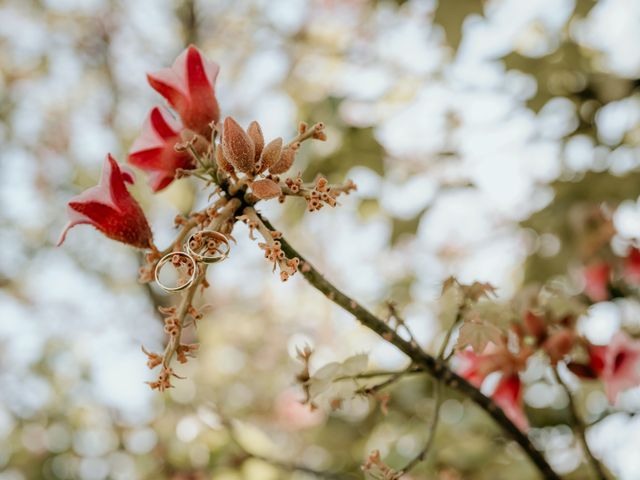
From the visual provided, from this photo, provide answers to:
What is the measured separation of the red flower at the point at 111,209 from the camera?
62 centimetres

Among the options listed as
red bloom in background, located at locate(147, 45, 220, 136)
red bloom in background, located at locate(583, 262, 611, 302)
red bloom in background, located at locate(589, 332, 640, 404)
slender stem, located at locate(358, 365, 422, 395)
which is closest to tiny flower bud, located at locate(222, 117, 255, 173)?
red bloom in background, located at locate(147, 45, 220, 136)

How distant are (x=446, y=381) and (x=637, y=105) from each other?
1063 mm

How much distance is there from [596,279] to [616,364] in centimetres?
53

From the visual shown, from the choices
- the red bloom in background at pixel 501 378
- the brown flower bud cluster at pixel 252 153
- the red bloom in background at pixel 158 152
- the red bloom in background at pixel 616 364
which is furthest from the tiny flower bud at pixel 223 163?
the red bloom in background at pixel 616 364

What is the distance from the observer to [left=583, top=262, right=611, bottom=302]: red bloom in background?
1.32 m

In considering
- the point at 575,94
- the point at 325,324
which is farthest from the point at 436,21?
the point at 325,324

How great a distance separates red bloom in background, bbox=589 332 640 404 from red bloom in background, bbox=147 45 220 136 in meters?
0.53

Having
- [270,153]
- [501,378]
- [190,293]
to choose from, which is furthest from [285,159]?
[501,378]

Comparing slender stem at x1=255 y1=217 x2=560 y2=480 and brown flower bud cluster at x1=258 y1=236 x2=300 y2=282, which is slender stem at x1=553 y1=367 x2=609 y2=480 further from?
brown flower bud cluster at x1=258 y1=236 x2=300 y2=282

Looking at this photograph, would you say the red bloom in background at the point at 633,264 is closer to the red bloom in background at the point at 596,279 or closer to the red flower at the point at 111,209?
the red bloom in background at the point at 596,279

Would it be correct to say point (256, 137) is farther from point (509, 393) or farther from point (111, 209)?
point (509, 393)

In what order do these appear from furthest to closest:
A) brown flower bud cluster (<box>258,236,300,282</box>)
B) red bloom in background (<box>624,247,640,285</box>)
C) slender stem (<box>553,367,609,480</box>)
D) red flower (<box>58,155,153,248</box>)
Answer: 1. red bloom in background (<box>624,247,640,285</box>)
2. slender stem (<box>553,367,609,480</box>)
3. red flower (<box>58,155,153,248</box>)
4. brown flower bud cluster (<box>258,236,300,282</box>)

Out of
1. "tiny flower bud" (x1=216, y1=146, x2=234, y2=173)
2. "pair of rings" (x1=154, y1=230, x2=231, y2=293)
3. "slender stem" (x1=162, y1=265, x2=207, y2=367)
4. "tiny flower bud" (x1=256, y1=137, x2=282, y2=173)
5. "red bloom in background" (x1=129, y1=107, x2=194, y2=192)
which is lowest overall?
"slender stem" (x1=162, y1=265, x2=207, y2=367)

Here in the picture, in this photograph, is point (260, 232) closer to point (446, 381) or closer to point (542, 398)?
point (446, 381)
